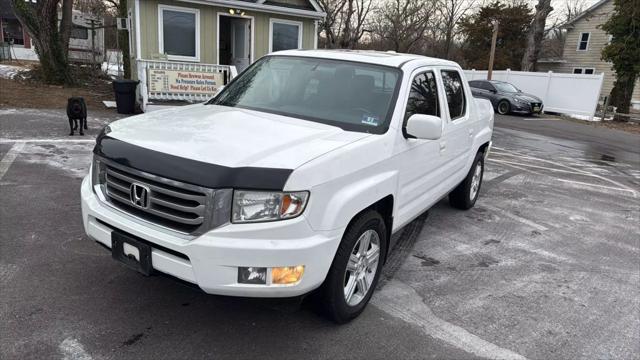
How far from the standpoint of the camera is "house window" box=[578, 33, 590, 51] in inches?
1460

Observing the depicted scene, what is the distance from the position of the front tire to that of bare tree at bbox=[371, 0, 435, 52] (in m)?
37.2

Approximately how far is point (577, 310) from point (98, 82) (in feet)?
56.0

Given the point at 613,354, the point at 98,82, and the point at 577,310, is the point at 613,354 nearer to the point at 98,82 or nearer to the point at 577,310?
the point at 577,310

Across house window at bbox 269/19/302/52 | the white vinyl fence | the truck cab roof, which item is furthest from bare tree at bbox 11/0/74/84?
the white vinyl fence

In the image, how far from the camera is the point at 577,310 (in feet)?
12.8

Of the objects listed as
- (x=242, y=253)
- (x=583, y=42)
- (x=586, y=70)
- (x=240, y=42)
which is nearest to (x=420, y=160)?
(x=242, y=253)

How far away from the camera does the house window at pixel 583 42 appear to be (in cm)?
3709

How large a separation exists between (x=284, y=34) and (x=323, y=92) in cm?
1230

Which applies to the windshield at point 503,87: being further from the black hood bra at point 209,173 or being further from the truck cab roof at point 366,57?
the black hood bra at point 209,173

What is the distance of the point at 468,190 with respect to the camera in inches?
241

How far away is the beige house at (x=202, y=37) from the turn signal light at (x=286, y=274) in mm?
10393

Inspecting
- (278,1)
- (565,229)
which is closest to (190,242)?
(565,229)

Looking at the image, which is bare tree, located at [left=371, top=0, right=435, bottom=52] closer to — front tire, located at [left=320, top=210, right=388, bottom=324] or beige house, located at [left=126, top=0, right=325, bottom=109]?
beige house, located at [left=126, top=0, right=325, bottom=109]

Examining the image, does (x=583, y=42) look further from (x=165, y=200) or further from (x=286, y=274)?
(x=165, y=200)
